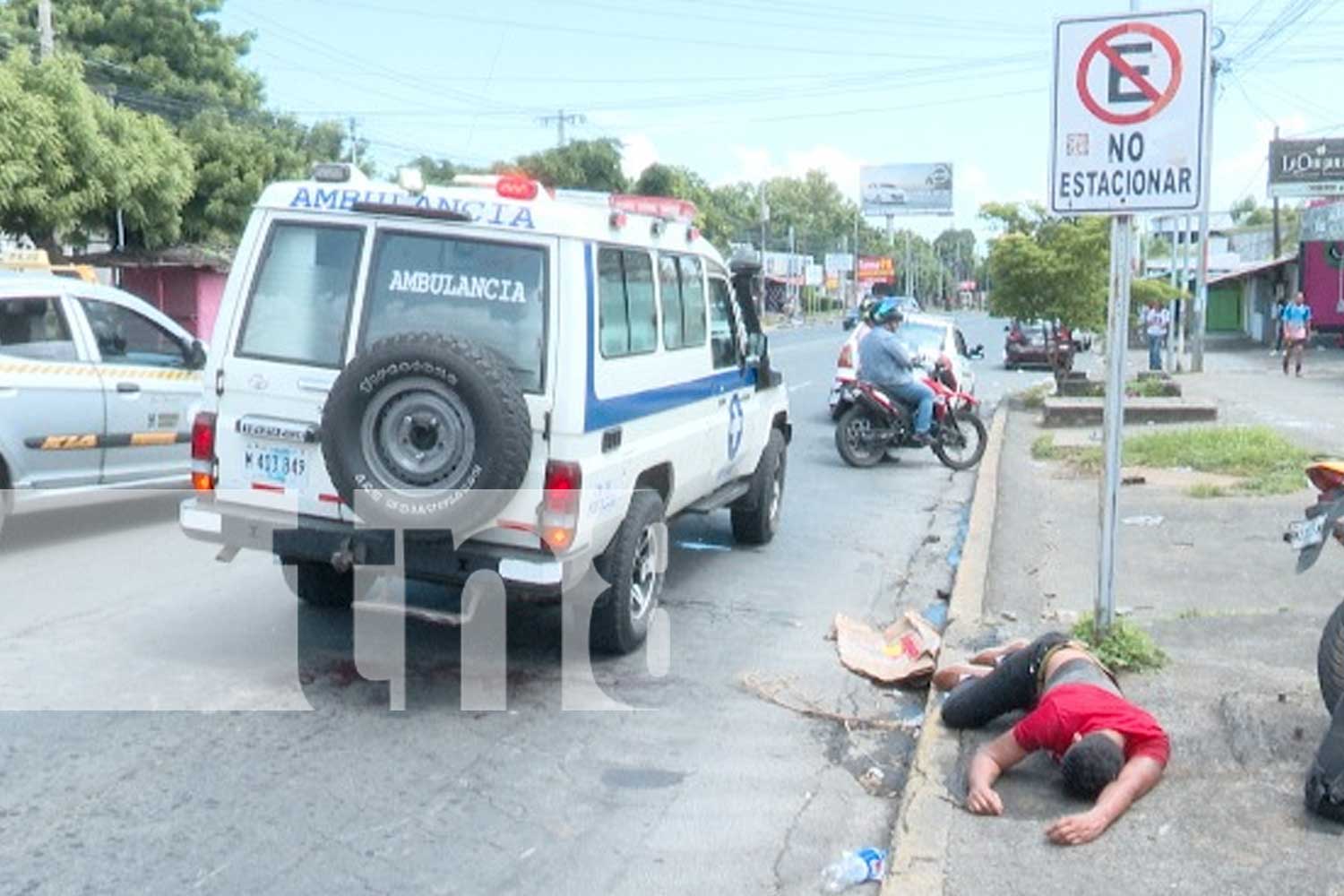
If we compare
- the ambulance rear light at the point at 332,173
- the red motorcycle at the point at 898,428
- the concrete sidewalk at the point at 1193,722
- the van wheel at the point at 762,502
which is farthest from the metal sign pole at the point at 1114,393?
the red motorcycle at the point at 898,428

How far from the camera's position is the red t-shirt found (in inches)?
196

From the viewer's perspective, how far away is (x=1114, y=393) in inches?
251

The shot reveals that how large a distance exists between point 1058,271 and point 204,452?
57.9 ft

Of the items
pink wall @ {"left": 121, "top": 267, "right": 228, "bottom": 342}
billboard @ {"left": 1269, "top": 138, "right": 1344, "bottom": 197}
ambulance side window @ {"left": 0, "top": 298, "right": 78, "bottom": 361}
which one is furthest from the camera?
billboard @ {"left": 1269, "top": 138, "right": 1344, "bottom": 197}

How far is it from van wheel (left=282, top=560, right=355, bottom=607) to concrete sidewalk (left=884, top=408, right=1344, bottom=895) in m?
3.39

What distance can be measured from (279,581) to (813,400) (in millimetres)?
15828

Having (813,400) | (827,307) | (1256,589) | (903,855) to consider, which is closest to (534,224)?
(903,855)

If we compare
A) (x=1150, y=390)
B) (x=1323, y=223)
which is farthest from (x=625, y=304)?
(x=1323, y=223)

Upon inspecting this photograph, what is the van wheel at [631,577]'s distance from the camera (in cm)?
688

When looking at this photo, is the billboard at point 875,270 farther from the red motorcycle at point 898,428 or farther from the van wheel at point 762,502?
the van wheel at point 762,502

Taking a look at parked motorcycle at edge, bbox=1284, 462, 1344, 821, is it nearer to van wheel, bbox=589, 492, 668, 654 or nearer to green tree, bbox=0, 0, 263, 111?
van wheel, bbox=589, 492, 668, 654

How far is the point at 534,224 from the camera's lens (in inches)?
252

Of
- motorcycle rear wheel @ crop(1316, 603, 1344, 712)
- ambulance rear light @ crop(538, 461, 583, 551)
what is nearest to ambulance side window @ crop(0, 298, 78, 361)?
ambulance rear light @ crop(538, 461, 583, 551)

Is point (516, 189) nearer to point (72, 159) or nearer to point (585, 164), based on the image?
point (72, 159)
